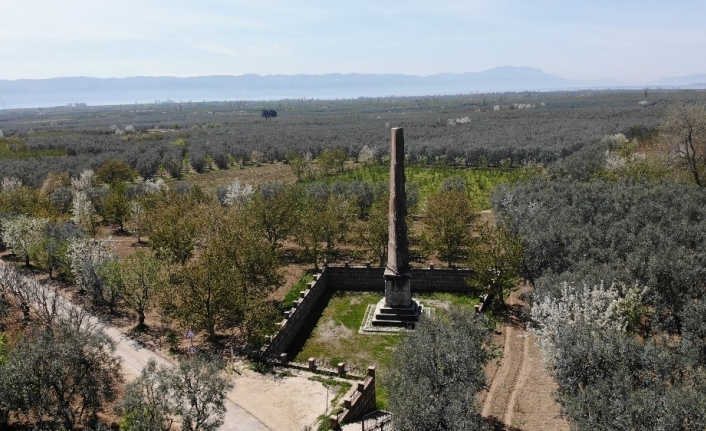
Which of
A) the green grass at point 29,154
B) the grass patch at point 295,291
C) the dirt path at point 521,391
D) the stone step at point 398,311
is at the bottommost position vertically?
the dirt path at point 521,391

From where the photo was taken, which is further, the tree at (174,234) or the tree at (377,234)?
the tree at (377,234)

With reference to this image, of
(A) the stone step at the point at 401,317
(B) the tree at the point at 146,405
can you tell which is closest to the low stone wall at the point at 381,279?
(A) the stone step at the point at 401,317

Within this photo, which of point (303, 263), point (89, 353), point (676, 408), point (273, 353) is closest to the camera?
point (676, 408)

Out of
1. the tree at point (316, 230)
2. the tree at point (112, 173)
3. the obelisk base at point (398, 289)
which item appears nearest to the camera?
the obelisk base at point (398, 289)

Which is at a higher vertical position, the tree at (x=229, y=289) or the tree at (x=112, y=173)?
the tree at (x=112, y=173)

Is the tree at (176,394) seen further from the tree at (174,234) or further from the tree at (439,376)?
the tree at (174,234)

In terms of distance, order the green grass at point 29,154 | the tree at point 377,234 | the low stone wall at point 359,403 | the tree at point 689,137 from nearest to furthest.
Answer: the low stone wall at point 359,403
the tree at point 377,234
the tree at point 689,137
the green grass at point 29,154

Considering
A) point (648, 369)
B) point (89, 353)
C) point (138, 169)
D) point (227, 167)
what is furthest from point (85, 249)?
point (227, 167)

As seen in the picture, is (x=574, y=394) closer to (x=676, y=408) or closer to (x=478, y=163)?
(x=676, y=408)
